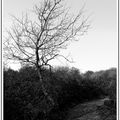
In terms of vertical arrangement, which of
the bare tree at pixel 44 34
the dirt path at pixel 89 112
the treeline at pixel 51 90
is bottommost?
the dirt path at pixel 89 112

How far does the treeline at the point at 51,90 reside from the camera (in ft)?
16.6

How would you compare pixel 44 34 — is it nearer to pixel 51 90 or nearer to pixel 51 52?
pixel 51 52

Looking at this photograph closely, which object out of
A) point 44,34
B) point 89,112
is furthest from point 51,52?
point 89,112

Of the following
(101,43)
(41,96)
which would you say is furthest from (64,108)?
(101,43)

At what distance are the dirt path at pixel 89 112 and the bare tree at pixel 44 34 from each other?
120 cm

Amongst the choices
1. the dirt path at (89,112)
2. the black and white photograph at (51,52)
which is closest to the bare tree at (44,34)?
the black and white photograph at (51,52)

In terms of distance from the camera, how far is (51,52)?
18.1 feet

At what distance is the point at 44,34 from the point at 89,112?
229 cm

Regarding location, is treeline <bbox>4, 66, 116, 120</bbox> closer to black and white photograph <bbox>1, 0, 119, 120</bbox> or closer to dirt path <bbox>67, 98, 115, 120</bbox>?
black and white photograph <bbox>1, 0, 119, 120</bbox>

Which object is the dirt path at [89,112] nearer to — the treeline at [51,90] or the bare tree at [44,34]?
the treeline at [51,90]

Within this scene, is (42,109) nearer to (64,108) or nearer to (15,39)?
(64,108)

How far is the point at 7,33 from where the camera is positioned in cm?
545

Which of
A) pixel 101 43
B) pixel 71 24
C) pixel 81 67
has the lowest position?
pixel 81 67

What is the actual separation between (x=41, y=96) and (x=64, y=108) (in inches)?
28.6
